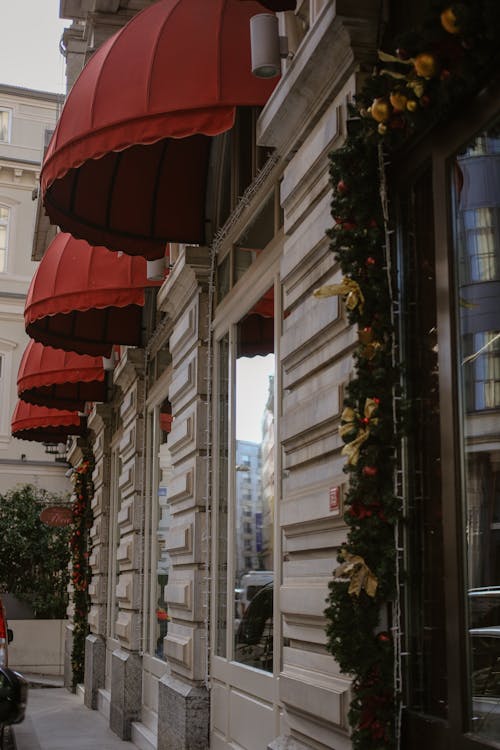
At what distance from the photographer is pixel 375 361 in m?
4.95

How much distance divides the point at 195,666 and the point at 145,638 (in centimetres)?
396

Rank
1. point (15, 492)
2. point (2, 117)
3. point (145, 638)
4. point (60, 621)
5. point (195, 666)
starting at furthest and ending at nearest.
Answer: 1. point (2, 117)
2. point (15, 492)
3. point (60, 621)
4. point (145, 638)
5. point (195, 666)

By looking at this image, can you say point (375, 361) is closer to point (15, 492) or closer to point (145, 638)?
point (145, 638)

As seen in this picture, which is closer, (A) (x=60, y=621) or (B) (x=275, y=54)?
(B) (x=275, y=54)

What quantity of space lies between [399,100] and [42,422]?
51.5 ft

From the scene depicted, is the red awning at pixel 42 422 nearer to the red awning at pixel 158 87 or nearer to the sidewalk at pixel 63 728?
the sidewalk at pixel 63 728

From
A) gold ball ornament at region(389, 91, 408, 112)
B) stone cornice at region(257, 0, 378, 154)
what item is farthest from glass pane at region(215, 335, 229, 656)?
gold ball ornament at region(389, 91, 408, 112)

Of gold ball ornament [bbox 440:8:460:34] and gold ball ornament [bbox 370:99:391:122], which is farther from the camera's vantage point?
gold ball ornament [bbox 370:99:391:122]

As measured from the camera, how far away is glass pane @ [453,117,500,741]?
164 inches

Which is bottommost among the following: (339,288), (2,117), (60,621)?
(60,621)

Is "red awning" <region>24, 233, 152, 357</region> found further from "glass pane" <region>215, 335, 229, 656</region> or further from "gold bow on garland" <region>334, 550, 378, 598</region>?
"gold bow on garland" <region>334, 550, 378, 598</region>

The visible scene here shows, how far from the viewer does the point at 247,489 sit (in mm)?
8086

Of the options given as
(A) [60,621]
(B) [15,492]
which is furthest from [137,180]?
(B) [15,492]

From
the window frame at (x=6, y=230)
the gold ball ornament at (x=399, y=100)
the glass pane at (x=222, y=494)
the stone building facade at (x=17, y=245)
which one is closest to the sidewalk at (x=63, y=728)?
the glass pane at (x=222, y=494)
